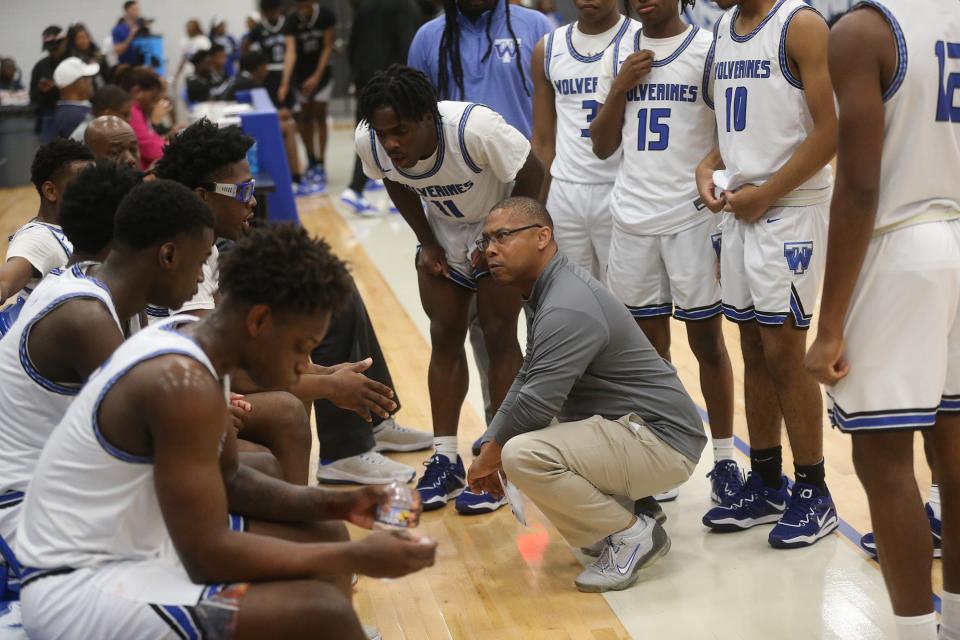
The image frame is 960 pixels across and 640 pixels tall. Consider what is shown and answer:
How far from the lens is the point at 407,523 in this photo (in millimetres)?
2115

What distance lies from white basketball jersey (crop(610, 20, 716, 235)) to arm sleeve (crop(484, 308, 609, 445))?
2.22 ft

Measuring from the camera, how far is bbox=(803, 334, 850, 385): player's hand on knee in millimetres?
2285

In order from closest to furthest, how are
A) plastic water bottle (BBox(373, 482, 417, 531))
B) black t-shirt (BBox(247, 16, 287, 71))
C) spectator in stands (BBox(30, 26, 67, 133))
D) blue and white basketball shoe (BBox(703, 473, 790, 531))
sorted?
plastic water bottle (BBox(373, 482, 417, 531)), blue and white basketball shoe (BBox(703, 473, 790, 531)), spectator in stands (BBox(30, 26, 67, 133)), black t-shirt (BBox(247, 16, 287, 71))

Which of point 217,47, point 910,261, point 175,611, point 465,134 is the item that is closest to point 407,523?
point 175,611

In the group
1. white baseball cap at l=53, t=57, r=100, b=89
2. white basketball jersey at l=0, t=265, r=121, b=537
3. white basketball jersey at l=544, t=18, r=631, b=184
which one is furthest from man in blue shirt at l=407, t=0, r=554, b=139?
white baseball cap at l=53, t=57, r=100, b=89

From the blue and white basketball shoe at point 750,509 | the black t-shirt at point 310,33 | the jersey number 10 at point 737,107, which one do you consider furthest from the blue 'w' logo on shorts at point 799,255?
the black t-shirt at point 310,33

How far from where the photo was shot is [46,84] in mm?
8477

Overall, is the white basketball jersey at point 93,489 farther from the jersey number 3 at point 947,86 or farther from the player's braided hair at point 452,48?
the player's braided hair at point 452,48

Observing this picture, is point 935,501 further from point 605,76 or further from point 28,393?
point 28,393

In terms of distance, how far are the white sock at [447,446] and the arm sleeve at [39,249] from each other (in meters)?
1.36

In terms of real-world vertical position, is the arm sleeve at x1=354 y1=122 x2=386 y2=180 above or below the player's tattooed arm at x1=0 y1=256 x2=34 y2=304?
above

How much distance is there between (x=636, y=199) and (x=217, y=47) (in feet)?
32.6

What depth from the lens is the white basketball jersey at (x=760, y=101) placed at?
10.3 ft

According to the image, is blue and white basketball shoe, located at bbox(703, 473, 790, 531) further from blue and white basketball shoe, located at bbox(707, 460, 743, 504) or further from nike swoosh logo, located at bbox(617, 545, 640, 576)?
nike swoosh logo, located at bbox(617, 545, 640, 576)
